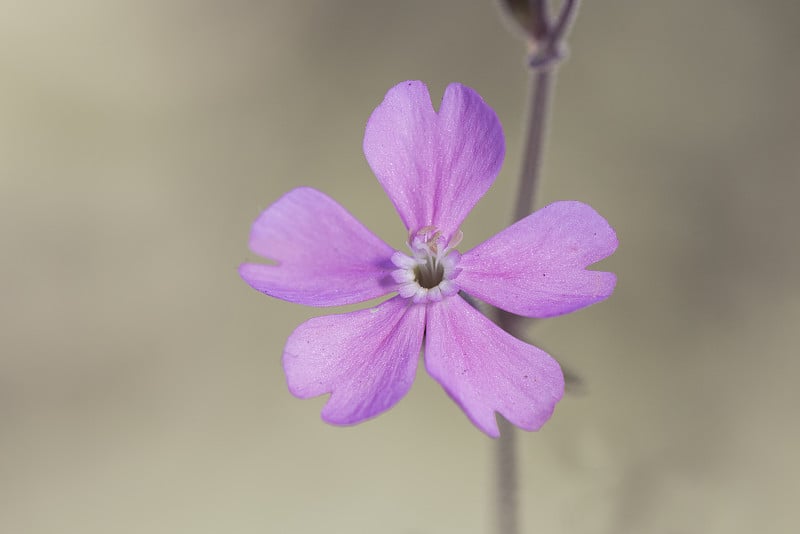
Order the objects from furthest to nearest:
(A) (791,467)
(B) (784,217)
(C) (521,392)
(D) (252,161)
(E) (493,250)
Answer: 1. (D) (252,161)
2. (B) (784,217)
3. (A) (791,467)
4. (E) (493,250)
5. (C) (521,392)

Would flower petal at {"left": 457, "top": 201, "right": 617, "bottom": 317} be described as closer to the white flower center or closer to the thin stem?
the white flower center

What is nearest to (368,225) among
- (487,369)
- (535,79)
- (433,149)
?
(535,79)

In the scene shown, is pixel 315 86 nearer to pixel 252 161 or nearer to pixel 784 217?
pixel 252 161

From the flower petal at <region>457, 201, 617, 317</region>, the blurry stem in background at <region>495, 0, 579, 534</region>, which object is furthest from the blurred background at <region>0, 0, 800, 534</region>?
the flower petal at <region>457, 201, 617, 317</region>

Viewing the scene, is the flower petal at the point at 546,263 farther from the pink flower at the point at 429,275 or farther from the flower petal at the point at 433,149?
the flower petal at the point at 433,149

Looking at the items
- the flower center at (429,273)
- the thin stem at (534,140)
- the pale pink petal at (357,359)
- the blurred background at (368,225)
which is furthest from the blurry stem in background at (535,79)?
the blurred background at (368,225)

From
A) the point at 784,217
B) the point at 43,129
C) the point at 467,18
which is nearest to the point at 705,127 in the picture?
the point at 784,217

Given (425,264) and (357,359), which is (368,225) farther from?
(357,359)
